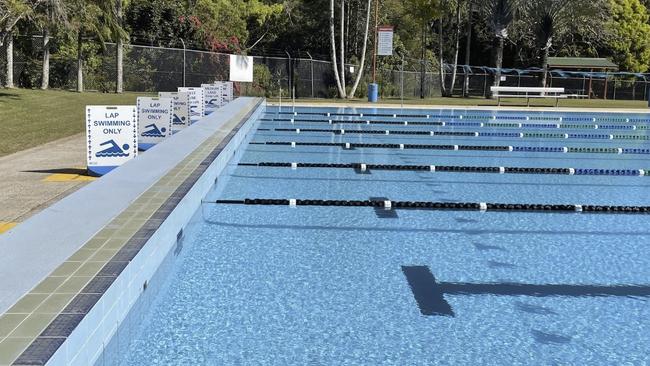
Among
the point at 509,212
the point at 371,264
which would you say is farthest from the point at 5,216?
the point at 509,212

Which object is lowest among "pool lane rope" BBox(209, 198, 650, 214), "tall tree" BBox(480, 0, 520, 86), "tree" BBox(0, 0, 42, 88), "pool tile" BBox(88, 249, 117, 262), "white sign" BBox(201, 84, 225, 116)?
"pool lane rope" BBox(209, 198, 650, 214)

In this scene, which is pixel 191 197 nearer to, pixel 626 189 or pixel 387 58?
pixel 626 189

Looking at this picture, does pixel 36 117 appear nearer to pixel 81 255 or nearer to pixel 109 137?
pixel 109 137

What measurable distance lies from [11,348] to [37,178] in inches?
214

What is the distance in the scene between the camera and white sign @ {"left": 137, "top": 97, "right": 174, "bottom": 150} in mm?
10211

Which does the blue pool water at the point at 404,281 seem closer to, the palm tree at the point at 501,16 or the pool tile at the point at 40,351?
the pool tile at the point at 40,351

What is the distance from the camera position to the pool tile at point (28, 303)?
A: 2970 mm

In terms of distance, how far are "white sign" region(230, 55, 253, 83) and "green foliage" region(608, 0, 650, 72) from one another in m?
31.6

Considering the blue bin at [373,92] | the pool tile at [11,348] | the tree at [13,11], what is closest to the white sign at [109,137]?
the pool tile at [11,348]

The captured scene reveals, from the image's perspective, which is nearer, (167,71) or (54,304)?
(54,304)

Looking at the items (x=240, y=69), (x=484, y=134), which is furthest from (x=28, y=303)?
(x=240, y=69)

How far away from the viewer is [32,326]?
2801mm

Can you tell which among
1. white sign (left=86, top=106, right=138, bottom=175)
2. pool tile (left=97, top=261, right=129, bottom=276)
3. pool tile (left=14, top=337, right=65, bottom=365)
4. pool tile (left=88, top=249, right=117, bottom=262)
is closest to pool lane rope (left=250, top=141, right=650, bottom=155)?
white sign (left=86, top=106, right=138, bottom=175)

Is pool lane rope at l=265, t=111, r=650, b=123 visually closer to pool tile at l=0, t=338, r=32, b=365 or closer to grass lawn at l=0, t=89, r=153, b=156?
grass lawn at l=0, t=89, r=153, b=156
